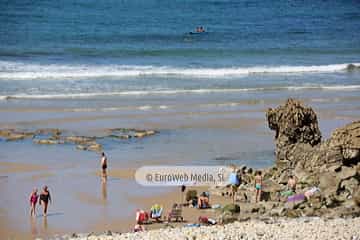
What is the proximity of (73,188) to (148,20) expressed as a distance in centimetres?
5434

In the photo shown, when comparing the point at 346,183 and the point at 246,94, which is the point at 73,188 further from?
the point at 246,94

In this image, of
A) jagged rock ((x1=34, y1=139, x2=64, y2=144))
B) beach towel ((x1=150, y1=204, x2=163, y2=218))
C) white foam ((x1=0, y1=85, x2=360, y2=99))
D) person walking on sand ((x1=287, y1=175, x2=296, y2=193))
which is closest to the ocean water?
white foam ((x1=0, y1=85, x2=360, y2=99))

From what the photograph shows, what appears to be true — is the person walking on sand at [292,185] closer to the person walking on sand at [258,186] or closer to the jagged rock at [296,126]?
the person walking on sand at [258,186]

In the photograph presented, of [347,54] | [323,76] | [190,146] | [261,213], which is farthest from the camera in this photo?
[347,54]

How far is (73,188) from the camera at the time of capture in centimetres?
2184

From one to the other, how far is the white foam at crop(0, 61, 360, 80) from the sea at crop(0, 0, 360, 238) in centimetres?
6

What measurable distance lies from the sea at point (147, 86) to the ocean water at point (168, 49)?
0.11 meters

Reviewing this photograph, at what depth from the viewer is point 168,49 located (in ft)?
186

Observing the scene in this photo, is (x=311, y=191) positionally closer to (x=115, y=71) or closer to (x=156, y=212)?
(x=156, y=212)

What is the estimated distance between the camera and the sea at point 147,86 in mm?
22787

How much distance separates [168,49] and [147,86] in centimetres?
1612

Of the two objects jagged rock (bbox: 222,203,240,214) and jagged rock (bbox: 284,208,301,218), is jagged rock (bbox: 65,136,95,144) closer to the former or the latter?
jagged rock (bbox: 222,203,240,214)

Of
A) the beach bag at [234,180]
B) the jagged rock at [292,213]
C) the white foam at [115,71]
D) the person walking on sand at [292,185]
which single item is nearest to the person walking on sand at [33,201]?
the beach bag at [234,180]

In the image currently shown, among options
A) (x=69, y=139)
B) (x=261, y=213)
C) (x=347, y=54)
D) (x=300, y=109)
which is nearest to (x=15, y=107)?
(x=69, y=139)
